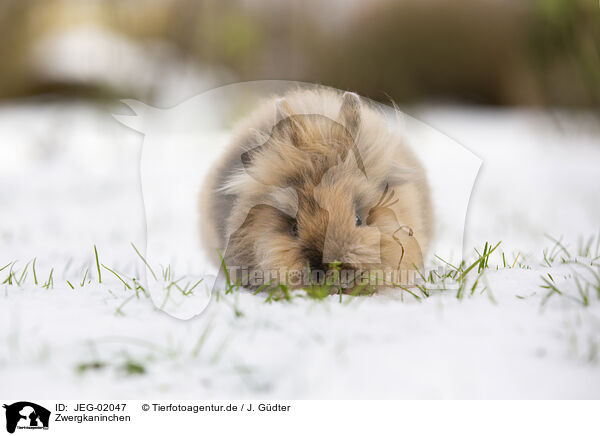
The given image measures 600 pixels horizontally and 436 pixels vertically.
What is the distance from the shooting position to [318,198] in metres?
2.47

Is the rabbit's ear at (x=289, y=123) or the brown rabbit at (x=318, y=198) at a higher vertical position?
the rabbit's ear at (x=289, y=123)

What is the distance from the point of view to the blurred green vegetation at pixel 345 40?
292 inches

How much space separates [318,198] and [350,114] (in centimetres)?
52

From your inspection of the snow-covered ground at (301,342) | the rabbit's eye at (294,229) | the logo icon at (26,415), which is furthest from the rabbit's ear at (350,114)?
the logo icon at (26,415)

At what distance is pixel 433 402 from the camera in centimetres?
172

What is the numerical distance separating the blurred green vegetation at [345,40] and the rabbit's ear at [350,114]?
14.5 ft

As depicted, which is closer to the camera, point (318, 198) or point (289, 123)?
point (318, 198)

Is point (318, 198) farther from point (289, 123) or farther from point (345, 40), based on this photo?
point (345, 40)

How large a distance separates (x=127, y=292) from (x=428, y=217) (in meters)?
1.68

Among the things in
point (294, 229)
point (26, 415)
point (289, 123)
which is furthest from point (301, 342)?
point (289, 123)

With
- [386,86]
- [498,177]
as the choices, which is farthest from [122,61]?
[498,177]

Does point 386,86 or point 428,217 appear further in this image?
point 386,86

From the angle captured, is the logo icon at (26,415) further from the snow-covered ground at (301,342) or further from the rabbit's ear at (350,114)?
the rabbit's ear at (350,114)

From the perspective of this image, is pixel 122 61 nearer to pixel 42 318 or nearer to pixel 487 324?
pixel 42 318
